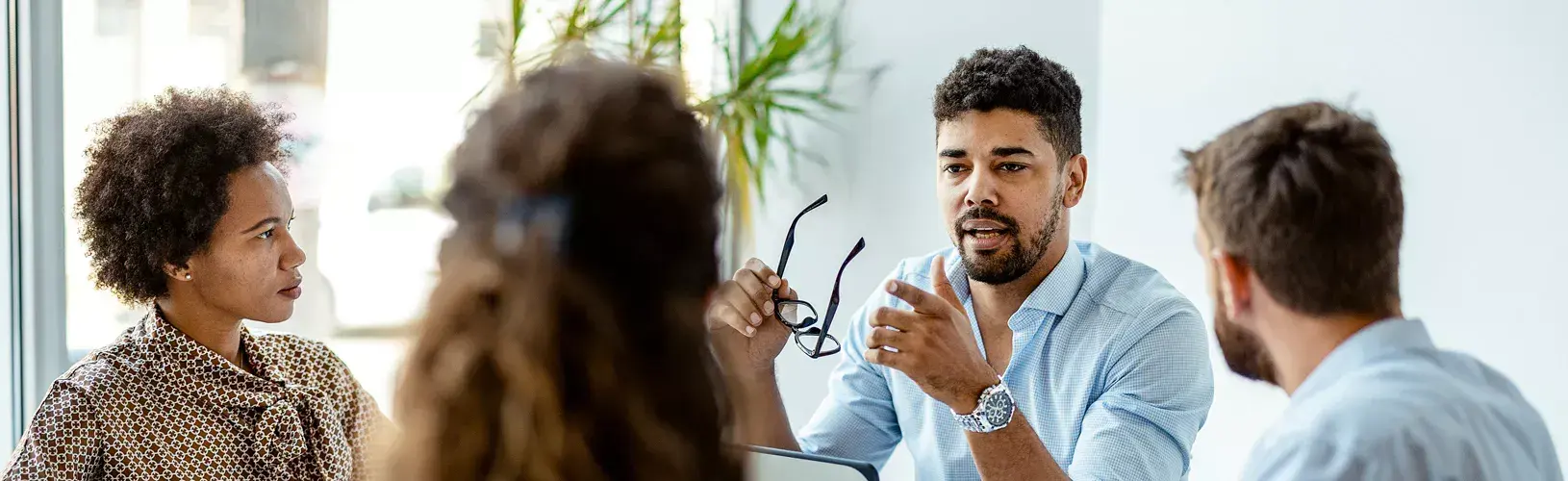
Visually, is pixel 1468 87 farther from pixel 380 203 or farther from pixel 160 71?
pixel 160 71

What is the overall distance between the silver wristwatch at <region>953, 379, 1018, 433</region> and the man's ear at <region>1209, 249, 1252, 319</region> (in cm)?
42

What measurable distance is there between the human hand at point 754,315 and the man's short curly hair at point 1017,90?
1.35ft

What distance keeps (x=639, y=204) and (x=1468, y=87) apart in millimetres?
1730

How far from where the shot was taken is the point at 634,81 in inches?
27.7

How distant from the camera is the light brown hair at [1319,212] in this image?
40.5 inches

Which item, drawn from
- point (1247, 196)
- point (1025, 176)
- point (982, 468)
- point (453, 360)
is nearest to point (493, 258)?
point (453, 360)

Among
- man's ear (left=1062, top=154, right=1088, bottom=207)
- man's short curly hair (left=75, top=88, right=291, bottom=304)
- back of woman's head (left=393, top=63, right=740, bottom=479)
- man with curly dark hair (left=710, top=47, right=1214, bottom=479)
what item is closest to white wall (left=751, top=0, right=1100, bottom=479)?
man's ear (left=1062, top=154, right=1088, bottom=207)

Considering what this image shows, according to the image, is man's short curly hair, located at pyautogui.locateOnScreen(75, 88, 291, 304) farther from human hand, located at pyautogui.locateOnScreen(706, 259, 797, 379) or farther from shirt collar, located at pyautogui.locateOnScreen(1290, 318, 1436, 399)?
shirt collar, located at pyautogui.locateOnScreen(1290, 318, 1436, 399)

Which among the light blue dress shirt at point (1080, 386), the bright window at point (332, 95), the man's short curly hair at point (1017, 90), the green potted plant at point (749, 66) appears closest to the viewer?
the light blue dress shirt at point (1080, 386)

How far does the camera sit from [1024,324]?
5.97 ft

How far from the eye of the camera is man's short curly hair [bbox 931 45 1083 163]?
182cm

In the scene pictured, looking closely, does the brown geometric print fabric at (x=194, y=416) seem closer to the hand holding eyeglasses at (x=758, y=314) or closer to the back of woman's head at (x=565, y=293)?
the hand holding eyeglasses at (x=758, y=314)

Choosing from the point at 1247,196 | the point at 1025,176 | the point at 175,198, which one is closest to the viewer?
the point at 1247,196

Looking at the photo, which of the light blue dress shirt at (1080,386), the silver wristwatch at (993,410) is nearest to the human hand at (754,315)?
the light blue dress shirt at (1080,386)
